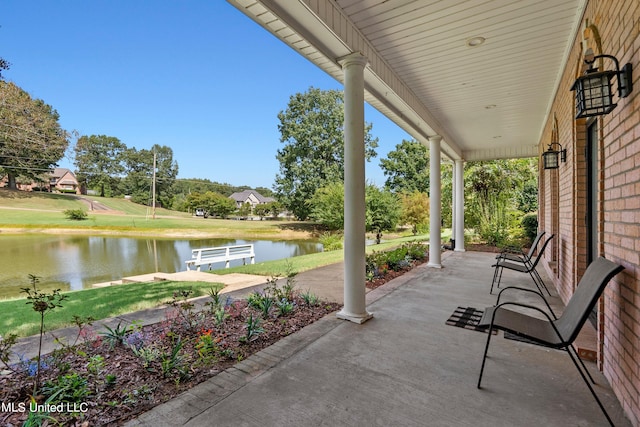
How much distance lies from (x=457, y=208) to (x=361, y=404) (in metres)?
7.80

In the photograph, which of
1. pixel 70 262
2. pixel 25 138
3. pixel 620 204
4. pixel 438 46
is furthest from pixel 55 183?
pixel 620 204

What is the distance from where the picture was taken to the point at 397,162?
28.5 meters

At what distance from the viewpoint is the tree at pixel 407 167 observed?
27000 millimetres

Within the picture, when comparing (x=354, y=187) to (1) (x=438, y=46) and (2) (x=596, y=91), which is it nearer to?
(1) (x=438, y=46)

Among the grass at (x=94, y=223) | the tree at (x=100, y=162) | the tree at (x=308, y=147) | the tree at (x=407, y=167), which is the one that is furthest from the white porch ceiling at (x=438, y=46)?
the tree at (x=100, y=162)

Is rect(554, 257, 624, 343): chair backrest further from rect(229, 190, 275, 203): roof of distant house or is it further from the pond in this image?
rect(229, 190, 275, 203): roof of distant house

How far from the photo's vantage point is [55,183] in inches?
964

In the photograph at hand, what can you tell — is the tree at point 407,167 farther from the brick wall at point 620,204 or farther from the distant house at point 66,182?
the distant house at point 66,182

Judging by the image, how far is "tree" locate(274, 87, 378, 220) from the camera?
23.9 metres

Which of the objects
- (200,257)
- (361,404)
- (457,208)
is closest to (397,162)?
(457,208)

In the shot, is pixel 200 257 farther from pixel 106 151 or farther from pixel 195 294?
pixel 106 151

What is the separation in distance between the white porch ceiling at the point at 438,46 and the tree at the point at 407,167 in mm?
22340

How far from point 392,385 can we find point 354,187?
176 centimetres

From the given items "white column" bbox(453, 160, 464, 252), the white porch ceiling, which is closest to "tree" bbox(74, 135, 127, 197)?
"white column" bbox(453, 160, 464, 252)
